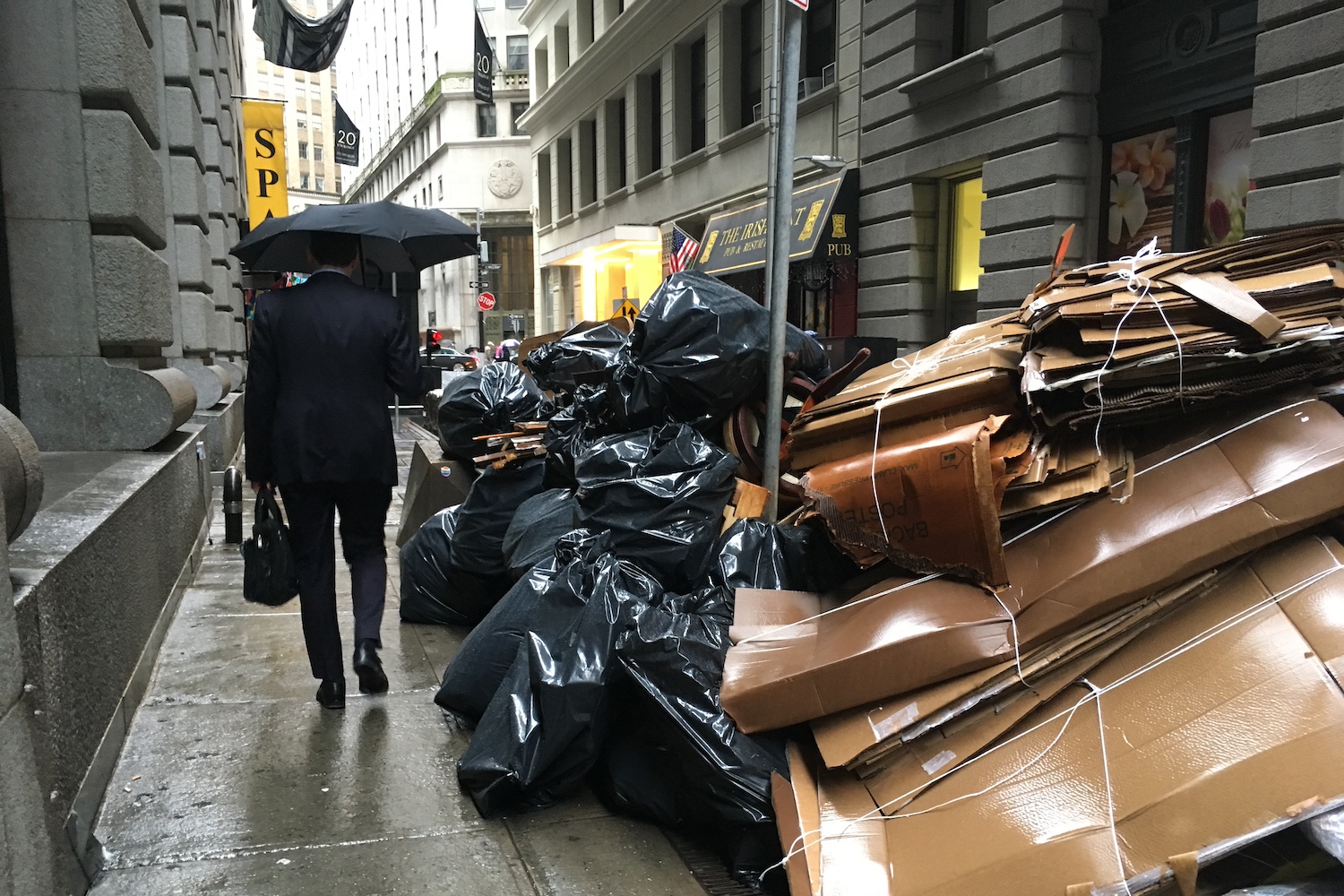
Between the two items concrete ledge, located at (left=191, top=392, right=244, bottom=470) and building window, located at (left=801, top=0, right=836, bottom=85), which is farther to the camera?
building window, located at (left=801, top=0, right=836, bottom=85)

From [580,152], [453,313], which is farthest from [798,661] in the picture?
[453,313]

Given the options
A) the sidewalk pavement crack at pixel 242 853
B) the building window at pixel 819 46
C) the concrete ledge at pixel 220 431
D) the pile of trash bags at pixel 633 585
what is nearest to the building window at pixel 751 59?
the building window at pixel 819 46

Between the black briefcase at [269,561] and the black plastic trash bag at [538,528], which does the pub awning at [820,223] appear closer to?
the black plastic trash bag at [538,528]

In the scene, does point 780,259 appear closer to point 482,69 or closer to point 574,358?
point 574,358

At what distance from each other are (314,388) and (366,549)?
0.67 m

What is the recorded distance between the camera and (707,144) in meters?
19.0

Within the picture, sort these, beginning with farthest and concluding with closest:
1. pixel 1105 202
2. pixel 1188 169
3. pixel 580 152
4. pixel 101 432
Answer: pixel 580 152 → pixel 1105 202 → pixel 1188 169 → pixel 101 432

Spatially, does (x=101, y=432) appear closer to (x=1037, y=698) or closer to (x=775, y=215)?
(x=775, y=215)

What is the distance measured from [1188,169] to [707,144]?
36.1 ft

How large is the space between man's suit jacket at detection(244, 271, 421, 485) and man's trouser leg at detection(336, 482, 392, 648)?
133mm

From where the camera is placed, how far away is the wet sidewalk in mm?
2570

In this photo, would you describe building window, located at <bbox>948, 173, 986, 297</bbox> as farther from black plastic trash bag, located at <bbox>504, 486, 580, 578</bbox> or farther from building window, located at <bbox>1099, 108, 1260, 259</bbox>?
black plastic trash bag, located at <bbox>504, 486, 580, 578</bbox>

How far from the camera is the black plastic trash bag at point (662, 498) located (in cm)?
348

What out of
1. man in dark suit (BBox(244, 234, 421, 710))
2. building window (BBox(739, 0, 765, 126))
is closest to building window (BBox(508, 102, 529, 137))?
building window (BBox(739, 0, 765, 126))
